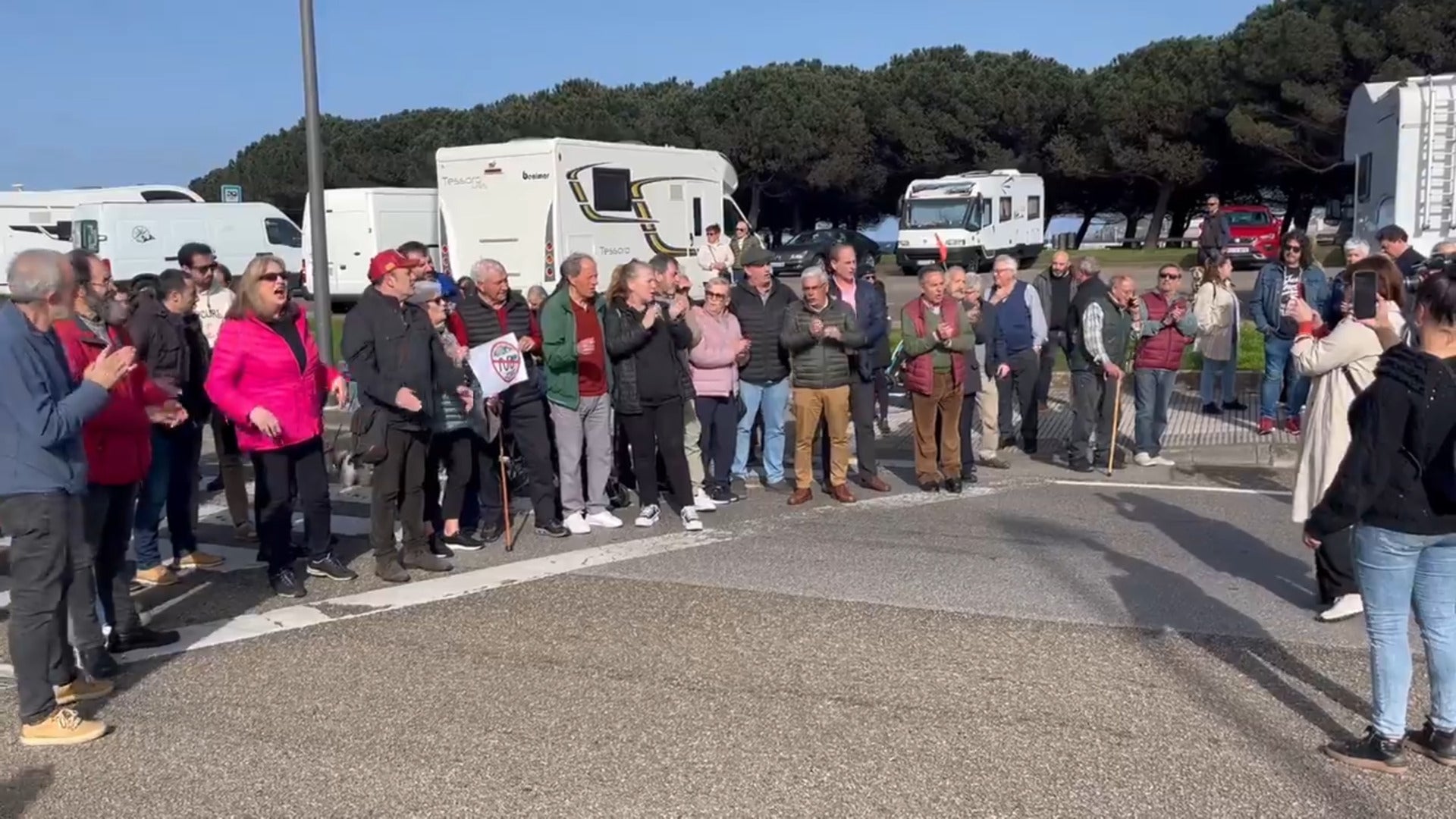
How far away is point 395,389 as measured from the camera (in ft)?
25.5

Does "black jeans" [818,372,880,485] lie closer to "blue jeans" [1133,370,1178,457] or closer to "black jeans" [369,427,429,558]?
"blue jeans" [1133,370,1178,457]

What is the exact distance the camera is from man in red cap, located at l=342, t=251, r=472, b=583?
25.8ft

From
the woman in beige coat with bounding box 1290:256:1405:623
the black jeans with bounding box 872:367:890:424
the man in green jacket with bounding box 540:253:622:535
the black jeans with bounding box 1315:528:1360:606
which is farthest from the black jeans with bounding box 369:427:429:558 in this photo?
the black jeans with bounding box 1315:528:1360:606

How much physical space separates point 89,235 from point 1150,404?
85.9 ft

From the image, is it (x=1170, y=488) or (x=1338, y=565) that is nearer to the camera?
(x=1338, y=565)

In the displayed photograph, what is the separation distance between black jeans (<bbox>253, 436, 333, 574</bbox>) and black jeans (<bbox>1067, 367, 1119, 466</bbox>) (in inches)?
257

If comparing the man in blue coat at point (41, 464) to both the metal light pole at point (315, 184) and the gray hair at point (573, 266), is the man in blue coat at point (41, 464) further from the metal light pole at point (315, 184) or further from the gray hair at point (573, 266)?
the metal light pole at point (315, 184)

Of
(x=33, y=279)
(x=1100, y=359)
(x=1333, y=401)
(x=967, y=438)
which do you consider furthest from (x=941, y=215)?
(x=33, y=279)

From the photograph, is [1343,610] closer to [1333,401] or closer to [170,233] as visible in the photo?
[1333,401]

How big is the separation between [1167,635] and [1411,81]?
14.4 metres

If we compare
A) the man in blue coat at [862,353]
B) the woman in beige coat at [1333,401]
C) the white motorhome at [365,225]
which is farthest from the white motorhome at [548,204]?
the woman in beige coat at [1333,401]

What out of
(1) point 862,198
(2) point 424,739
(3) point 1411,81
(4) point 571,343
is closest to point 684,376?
(4) point 571,343

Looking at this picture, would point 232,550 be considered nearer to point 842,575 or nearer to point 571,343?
point 571,343

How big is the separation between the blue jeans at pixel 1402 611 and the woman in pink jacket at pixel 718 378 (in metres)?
5.86
